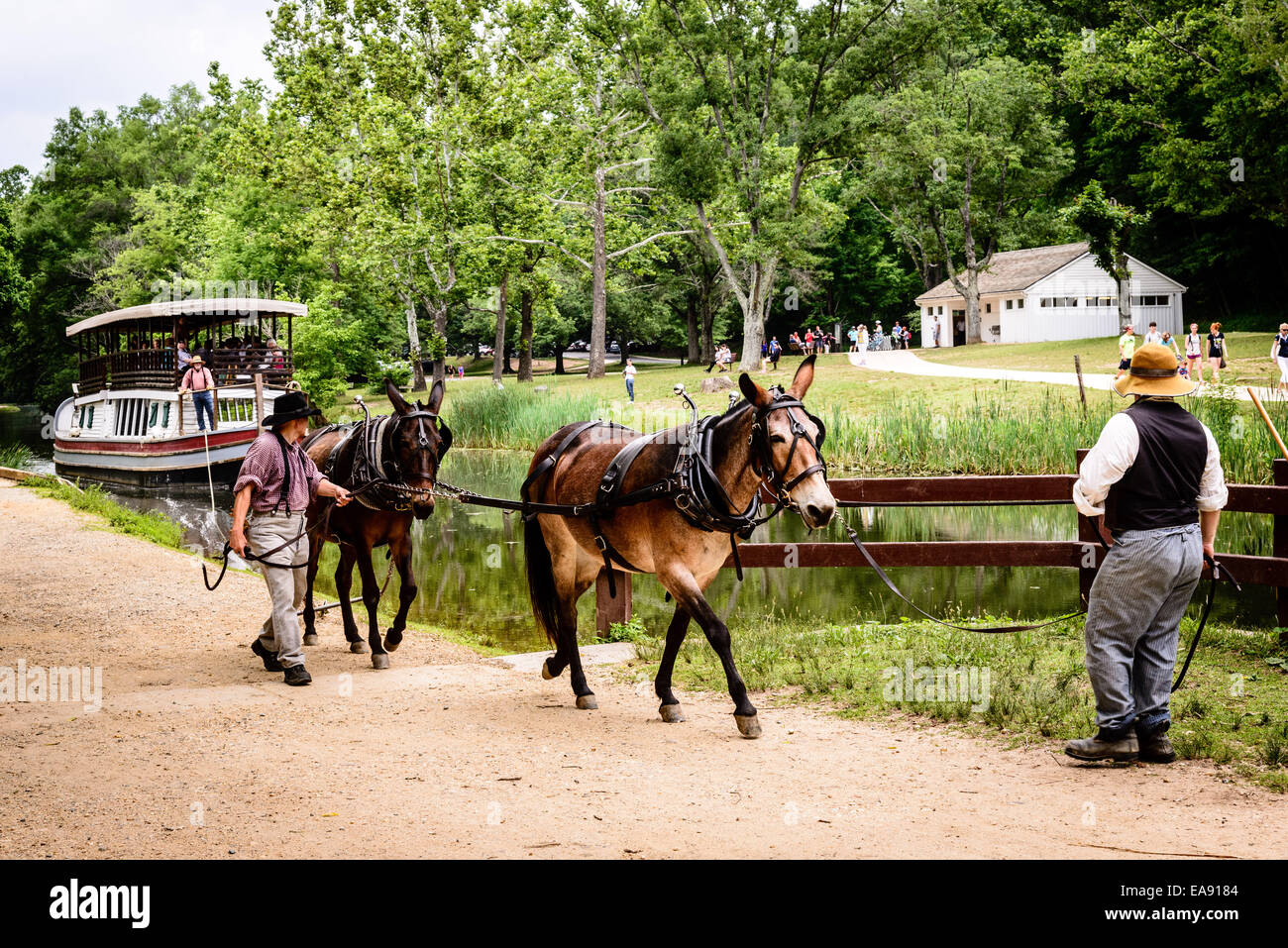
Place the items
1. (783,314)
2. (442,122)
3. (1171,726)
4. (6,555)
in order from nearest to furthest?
(1171,726) → (6,555) → (442,122) → (783,314)

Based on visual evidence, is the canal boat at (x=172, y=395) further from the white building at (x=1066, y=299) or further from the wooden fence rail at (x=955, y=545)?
the white building at (x=1066, y=299)

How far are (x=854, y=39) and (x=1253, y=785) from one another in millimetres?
40147

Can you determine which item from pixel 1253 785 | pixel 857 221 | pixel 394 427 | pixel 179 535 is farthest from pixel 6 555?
pixel 857 221

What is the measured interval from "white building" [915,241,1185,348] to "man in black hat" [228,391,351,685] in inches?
2114

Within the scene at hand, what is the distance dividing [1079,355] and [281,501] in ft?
134

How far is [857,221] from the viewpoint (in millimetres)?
73875

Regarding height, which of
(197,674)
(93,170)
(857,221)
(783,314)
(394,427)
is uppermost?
(93,170)

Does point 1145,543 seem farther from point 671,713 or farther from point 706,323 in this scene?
point 706,323

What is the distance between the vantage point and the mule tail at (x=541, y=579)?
8.73 meters

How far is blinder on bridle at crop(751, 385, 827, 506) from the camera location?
21.8 ft

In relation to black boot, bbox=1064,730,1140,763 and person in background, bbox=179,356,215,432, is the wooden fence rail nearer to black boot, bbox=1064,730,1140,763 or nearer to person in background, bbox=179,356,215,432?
black boot, bbox=1064,730,1140,763

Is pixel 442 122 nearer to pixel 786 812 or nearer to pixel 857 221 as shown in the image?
pixel 857 221

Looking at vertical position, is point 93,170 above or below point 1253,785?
above

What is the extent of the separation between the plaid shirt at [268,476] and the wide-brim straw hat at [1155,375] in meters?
5.90
